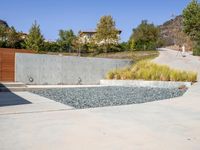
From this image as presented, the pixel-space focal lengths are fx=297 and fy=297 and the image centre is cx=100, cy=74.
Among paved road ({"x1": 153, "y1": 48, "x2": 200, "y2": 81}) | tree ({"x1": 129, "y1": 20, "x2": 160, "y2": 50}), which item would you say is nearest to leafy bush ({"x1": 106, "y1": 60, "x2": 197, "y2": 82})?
paved road ({"x1": 153, "y1": 48, "x2": 200, "y2": 81})

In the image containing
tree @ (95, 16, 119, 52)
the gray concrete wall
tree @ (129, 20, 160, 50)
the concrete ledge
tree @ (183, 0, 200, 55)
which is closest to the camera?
the concrete ledge

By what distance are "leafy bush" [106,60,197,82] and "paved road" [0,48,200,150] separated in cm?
676

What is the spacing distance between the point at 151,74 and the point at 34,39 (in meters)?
25.9

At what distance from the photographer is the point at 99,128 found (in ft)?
18.5

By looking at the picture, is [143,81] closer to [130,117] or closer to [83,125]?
[130,117]

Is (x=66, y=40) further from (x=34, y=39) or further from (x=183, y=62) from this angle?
(x=183, y=62)

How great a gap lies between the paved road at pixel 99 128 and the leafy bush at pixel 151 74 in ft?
22.2

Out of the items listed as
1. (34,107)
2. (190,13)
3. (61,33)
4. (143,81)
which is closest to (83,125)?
(34,107)

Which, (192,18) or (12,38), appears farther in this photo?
(192,18)

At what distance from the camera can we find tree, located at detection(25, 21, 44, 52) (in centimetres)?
3862

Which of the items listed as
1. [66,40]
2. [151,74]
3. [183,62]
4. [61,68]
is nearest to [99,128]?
[151,74]

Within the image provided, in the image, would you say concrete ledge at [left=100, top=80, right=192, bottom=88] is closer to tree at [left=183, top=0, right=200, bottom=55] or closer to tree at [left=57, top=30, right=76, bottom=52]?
tree at [left=183, top=0, right=200, bottom=55]

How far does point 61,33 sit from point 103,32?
9984 mm

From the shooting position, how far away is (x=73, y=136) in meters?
5.02
